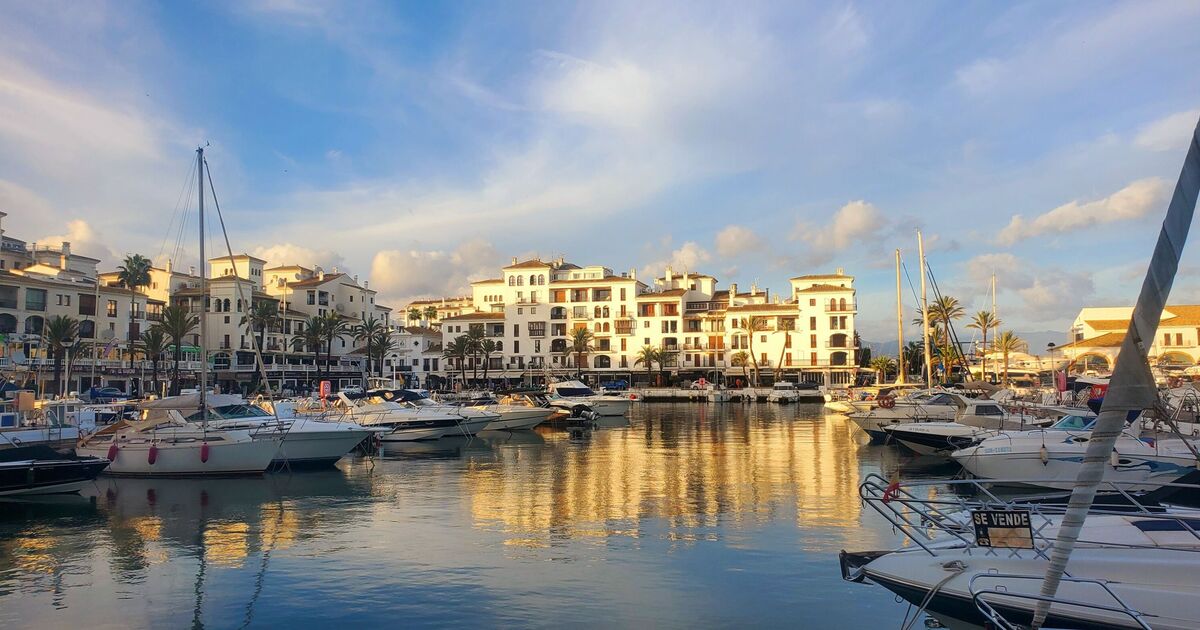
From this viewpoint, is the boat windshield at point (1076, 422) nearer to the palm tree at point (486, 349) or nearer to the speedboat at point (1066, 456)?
the speedboat at point (1066, 456)

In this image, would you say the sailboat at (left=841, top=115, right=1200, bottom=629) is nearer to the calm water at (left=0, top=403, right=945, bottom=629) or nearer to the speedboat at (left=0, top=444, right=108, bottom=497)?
the calm water at (left=0, top=403, right=945, bottom=629)

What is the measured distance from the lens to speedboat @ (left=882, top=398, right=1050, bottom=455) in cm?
3027

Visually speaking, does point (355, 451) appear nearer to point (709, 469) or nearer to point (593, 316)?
point (709, 469)

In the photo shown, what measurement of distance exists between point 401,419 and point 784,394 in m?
53.7

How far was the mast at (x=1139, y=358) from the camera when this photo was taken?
199 inches

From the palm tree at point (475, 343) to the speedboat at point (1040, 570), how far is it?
90941 millimetres

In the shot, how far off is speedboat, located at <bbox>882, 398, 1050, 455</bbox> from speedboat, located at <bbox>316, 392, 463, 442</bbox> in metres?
20.5

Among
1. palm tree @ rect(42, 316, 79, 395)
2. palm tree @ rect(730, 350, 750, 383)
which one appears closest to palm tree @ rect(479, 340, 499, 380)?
palm tree @ rect(730, 350, 750, 383)

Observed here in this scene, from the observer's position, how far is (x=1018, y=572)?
902cm

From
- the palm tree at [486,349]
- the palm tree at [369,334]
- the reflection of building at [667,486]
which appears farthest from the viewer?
the palm tree at [486,349]

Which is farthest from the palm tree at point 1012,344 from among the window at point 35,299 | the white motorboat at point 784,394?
the window at point 35,299

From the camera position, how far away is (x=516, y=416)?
4653cm

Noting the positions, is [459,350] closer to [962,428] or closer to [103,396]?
[103,396]

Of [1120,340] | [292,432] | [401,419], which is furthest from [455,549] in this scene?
[1120,340]
